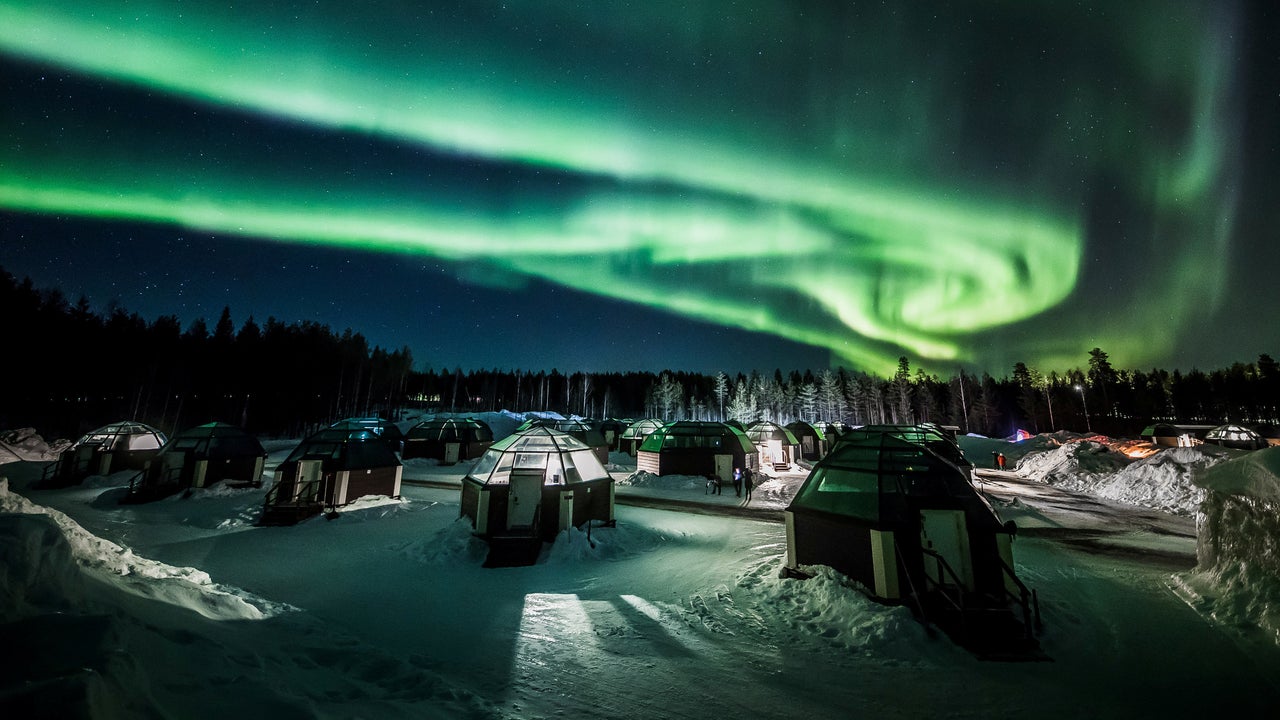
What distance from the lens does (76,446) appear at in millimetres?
29938

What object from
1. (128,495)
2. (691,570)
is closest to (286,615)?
(691,570)

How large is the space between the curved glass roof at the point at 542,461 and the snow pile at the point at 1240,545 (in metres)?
17.1

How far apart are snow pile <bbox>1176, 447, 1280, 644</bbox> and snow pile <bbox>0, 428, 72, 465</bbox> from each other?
64855mm

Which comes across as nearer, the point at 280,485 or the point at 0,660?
the point at 0,660

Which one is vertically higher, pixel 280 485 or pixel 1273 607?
pixel 1273 607

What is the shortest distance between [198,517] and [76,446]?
2050 cm

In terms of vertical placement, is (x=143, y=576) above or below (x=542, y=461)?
below

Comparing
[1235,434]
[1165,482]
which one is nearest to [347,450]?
[1165,482]

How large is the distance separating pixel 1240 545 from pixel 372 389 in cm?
10340

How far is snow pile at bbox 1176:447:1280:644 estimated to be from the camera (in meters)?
9.50

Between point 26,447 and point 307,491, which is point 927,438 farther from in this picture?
point 26,447

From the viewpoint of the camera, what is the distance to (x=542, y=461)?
60.5 feet

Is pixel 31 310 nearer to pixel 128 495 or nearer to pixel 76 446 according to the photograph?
pixel 76 446

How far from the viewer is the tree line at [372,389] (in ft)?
168
